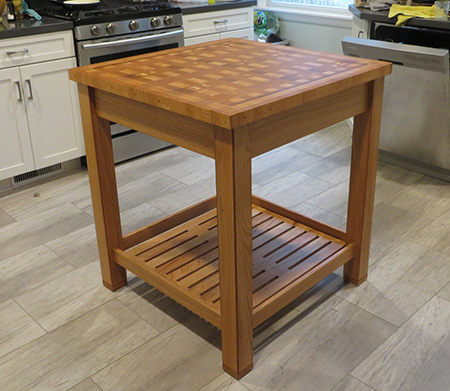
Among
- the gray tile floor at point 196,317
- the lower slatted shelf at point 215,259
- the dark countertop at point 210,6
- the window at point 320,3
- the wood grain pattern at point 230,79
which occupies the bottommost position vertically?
the gray tile floor at point 196,317

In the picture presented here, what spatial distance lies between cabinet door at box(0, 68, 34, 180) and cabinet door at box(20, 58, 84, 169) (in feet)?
0.13

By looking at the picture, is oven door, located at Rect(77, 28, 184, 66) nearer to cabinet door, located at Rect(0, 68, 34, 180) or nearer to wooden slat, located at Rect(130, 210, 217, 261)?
cabinet door, located at Rect(0, 68, 34, 180)

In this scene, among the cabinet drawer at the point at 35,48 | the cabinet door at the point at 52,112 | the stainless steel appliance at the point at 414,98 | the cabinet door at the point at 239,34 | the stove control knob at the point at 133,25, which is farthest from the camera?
the cabinet door at the point at 239,34

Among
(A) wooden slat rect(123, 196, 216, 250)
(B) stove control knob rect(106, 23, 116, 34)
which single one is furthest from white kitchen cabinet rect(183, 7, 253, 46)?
(A) wooden slat rect(123, 196, 216, 250)

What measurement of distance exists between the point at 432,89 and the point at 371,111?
125 centimetres

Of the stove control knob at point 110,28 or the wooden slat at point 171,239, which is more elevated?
the stove control knob at point 110,28

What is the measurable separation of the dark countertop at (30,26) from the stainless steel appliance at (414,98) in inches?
61.2

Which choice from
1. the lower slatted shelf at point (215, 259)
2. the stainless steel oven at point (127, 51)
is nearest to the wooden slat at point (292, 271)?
the lower slatted shelf at point (215, 259)

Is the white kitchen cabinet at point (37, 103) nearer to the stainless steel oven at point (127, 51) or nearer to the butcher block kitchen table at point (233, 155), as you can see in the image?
the stainless steel oven at point (127, 51)

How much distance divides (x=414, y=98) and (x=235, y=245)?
1.96 meters

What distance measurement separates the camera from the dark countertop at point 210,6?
3552 millimetres

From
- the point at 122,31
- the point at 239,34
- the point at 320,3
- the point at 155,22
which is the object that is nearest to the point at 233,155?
the point at 122,31

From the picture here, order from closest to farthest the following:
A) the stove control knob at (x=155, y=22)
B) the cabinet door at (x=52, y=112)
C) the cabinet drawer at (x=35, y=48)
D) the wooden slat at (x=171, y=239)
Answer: the wooden slat at (x=171, y=239), the cabinet drawer at (x=35, y=48), the cabinet door at (x=52, y=112), the stove control knob at (x=155, y=22)

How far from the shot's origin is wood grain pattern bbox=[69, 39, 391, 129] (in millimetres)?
1494
